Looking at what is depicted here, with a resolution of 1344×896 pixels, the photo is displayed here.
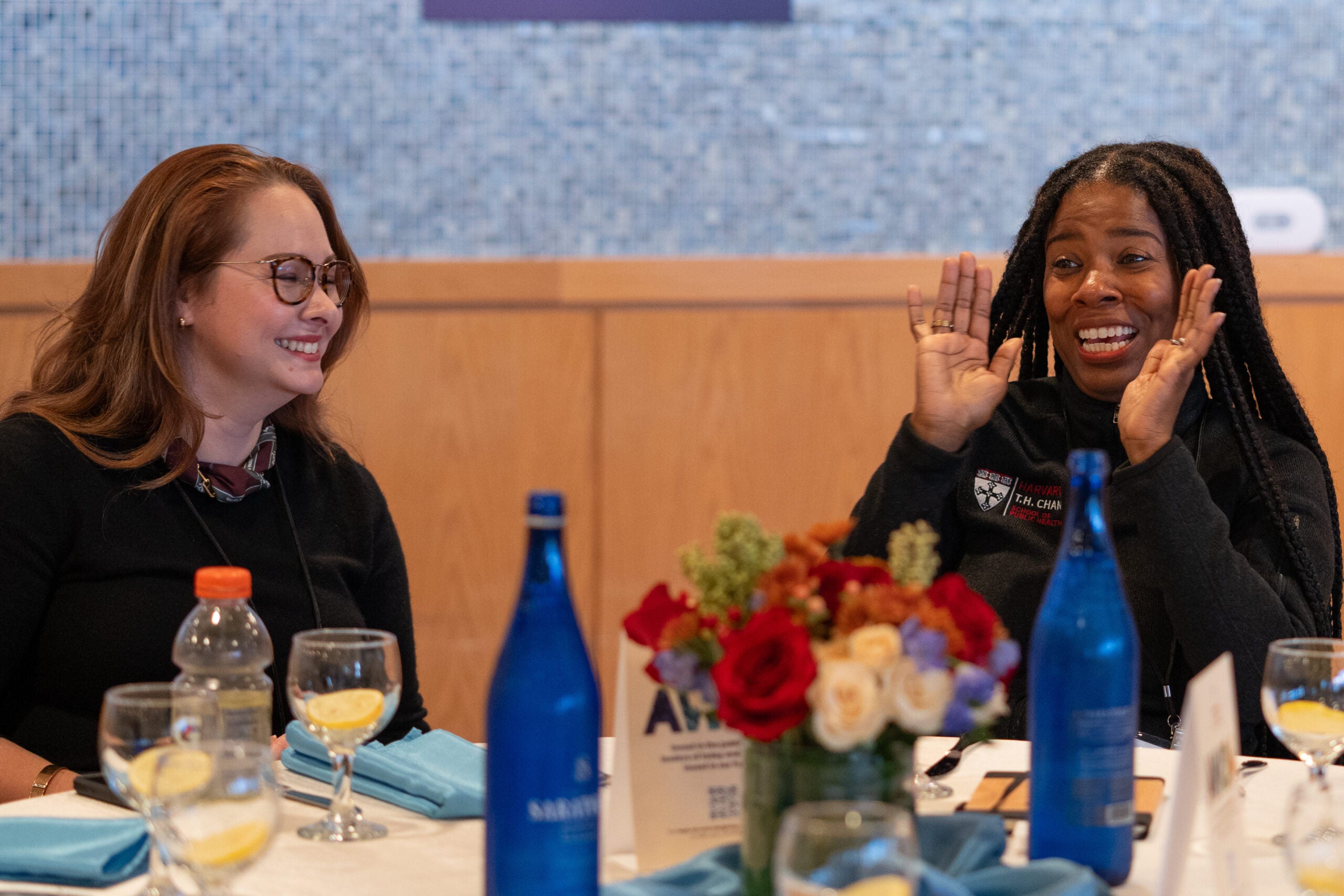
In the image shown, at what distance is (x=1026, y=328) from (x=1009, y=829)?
3.76ft

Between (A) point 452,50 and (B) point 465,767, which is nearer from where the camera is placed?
(B) point 465,767

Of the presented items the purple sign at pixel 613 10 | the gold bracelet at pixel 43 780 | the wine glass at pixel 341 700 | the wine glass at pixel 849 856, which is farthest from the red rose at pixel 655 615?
the purple sign at pixel 613 10

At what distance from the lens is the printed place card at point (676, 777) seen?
0.95 metres

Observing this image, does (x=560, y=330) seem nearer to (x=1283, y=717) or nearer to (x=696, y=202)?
(x=696, y=202)

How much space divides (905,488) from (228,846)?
1.05m

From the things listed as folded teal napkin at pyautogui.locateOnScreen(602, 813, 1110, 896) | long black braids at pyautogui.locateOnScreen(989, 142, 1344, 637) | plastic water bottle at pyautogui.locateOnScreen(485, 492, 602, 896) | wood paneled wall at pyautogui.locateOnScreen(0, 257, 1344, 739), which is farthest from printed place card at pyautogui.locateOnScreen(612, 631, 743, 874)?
wood paneled wall at pyautogui.locateOnScreen(0, 257, 1344, 739)

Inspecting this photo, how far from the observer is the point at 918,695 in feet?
2.46

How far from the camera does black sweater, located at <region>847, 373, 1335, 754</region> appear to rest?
1.56 metres

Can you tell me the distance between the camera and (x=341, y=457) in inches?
73.5

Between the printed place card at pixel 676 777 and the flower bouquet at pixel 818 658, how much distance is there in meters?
0.10

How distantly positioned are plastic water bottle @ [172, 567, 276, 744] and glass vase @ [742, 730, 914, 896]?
1.56 feet

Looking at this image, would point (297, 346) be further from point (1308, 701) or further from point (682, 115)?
point (682, 115)

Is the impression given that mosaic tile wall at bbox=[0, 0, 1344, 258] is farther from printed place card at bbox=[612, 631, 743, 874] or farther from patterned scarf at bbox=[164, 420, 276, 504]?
printed place card at bbox=[612, 631, 743, 874]

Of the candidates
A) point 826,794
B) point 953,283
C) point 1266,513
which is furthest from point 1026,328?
point 826,794
